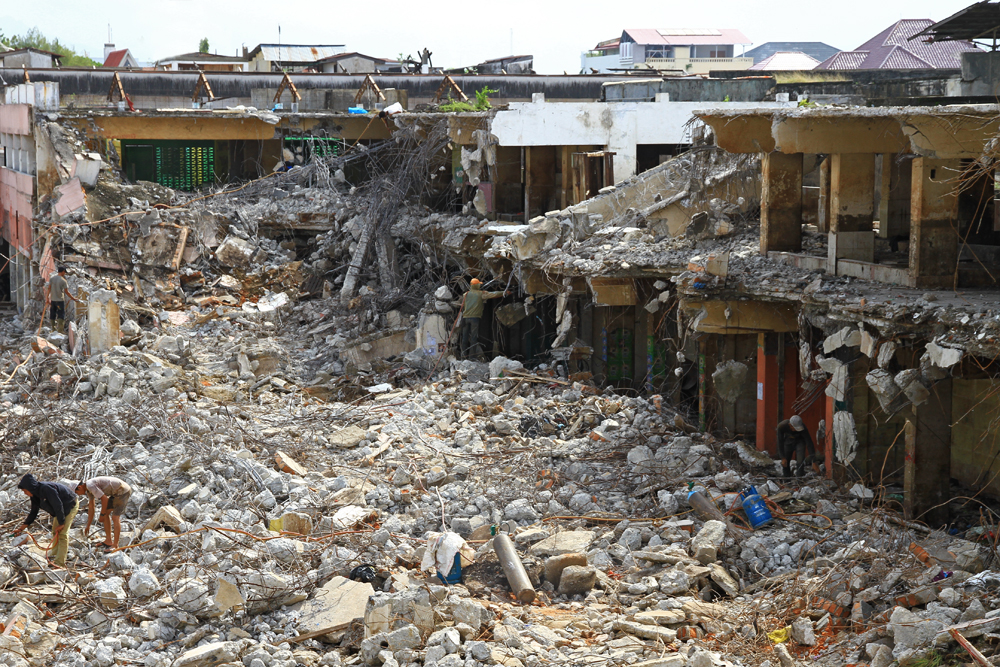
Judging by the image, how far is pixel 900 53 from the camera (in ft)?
119

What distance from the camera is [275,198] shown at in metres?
24.8

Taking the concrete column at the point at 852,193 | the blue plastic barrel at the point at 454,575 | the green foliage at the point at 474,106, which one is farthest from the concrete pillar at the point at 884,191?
the green foliage at the point at 474,106

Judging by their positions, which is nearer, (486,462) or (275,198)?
(486,462)

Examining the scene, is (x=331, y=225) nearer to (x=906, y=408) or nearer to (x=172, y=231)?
(x=172, y=231)

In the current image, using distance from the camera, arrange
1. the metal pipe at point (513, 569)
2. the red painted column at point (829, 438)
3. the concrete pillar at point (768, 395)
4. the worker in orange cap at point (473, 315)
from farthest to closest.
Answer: the worker in orange cap at point (473, 315) → the concrete pillar at point (768, 395) → the red painted column at point (829, 438) → the metal pipe at point (513, 569)

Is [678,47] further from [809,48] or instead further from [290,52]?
[290,52]

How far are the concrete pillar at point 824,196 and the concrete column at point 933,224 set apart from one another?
1.94 metres

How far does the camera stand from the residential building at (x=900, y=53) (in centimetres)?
3581

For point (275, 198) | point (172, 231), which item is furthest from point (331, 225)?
point (172, 231)

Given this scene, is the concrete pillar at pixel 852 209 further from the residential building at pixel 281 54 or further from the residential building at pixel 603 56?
the residential building at pixel 603 56

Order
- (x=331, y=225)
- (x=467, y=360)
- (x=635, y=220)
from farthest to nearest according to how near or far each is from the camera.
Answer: (x=331, y=225), (x=467, y=360), (x=635, y=220)

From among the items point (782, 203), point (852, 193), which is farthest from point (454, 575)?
point (782, 203)

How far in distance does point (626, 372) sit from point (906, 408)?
6.71 metres

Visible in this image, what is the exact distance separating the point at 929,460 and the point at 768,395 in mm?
2904
